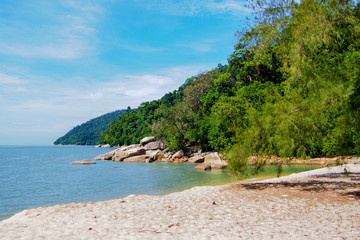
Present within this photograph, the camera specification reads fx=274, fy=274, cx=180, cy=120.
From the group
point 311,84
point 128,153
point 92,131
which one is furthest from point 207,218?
point 92,131

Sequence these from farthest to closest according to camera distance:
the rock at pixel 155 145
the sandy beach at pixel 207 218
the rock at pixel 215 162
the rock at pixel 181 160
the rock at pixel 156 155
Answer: the rock at pixel 155 145
the rock at pixel 156 155
the rock at pixel 181 160
the rock at pixel 215 162
the sandy beach at pixel 207 218

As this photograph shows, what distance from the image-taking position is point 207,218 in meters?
6.64

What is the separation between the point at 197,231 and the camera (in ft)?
18.4

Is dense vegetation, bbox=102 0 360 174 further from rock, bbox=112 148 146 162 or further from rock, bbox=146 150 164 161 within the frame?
rock, bbox=112 148 146 162

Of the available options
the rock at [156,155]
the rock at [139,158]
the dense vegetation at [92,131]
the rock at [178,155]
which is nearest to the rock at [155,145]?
the rock at [156,155]

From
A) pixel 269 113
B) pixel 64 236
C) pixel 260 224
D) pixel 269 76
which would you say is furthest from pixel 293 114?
pixel 269 76

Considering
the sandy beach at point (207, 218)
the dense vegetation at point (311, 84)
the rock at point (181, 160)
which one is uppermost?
the dense vegetation at point (311, 84)

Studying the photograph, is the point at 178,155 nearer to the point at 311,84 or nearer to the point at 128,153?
the point at 128,153

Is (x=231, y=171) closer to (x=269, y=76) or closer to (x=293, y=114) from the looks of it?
(x=293, y=114)

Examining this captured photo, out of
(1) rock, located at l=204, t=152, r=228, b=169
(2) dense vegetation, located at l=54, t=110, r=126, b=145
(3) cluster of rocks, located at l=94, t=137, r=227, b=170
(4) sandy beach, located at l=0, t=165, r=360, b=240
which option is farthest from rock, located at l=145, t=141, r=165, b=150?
(2) dense vegetation, located at l=54, t=110, r=126, b=145

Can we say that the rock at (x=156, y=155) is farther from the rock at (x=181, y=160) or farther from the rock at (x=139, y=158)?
the rock at (x=181, y=160)

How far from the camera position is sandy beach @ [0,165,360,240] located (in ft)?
18.0

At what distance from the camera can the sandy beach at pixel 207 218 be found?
5477 mm

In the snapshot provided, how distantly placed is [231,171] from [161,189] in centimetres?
642
